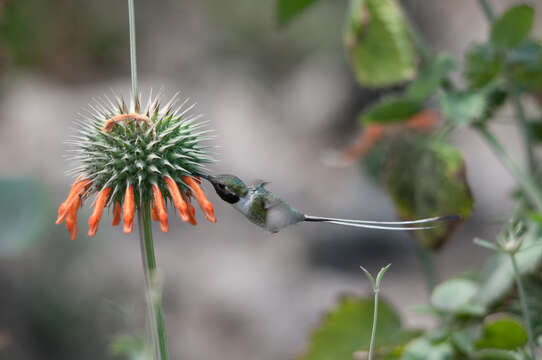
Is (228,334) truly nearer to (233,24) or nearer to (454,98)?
(454,98)

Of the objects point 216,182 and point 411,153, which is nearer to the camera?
point 216,182

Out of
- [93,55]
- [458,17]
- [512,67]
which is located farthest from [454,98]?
[93,55]

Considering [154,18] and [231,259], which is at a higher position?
[154,18]

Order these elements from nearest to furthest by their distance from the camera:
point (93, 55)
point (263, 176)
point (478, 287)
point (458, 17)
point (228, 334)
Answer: point (478, 287)
point (228, 334)
point (263, 176)
point (458, 17)
point (93, 55)

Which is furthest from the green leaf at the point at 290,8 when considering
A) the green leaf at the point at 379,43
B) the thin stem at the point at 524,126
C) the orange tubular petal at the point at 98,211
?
the orange tubular petal at the point at 98,211

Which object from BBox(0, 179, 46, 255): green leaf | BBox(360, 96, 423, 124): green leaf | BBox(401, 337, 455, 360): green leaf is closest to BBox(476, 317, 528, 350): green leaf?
BBox(401, 337, 455, 360): green leaf

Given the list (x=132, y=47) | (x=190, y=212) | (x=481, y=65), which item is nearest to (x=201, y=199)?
(x=190, y=212)

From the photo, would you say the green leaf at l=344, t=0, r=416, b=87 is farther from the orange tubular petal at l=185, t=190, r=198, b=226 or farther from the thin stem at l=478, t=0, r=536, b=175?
the orange tubular petal at l=185, t=190, r=198, b=226
